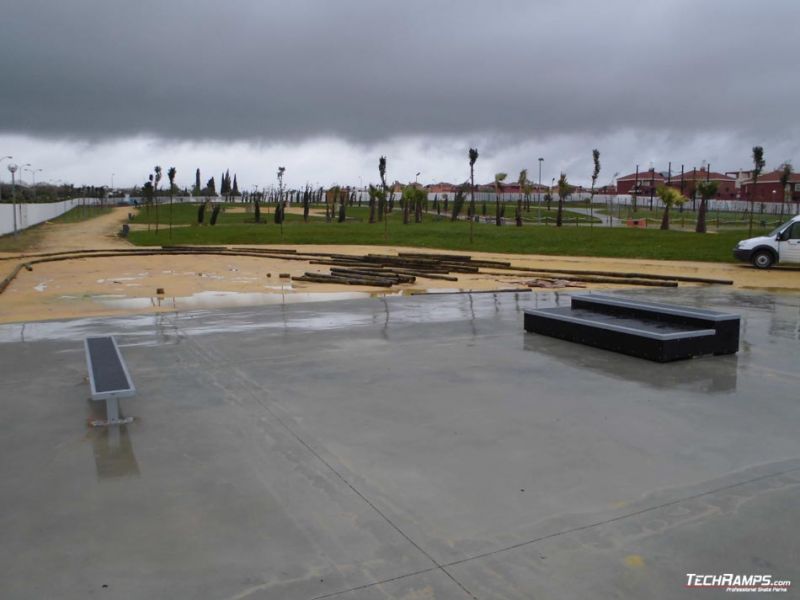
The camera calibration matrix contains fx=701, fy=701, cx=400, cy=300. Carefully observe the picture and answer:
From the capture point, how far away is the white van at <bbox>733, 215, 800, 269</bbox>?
77.8 ft

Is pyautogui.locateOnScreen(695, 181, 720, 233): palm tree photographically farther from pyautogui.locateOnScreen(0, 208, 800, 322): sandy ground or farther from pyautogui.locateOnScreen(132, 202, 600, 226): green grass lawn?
pyautogui.locateOnScreen(132, 202, 600, 226): green grass lawn

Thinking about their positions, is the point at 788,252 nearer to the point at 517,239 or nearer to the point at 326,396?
the point at 517,239

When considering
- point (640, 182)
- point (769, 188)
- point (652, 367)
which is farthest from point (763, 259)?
point (640, 182)

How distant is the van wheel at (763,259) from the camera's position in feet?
A: 79.8

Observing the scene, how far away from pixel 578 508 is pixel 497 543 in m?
0.69

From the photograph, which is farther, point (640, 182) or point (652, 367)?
point (640, 182)

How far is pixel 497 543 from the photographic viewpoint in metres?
3.77

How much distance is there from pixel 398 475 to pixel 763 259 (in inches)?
928

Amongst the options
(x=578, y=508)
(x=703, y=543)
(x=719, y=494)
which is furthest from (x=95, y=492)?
(x=719, y=494)

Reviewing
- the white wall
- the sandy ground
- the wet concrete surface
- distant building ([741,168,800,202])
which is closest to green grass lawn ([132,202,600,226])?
the white wall

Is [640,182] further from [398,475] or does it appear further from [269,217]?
[398,475]

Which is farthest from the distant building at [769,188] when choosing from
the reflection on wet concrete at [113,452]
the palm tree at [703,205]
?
the reflection on wet concrete at [113,452]

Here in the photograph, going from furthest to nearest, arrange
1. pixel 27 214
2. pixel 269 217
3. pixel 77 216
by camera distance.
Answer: pixel 77 216 < pixel 269 217 < pixel 27 214

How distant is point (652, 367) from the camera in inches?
313
